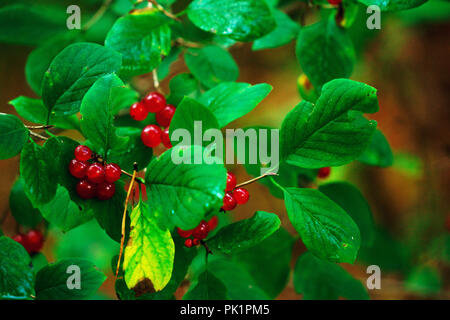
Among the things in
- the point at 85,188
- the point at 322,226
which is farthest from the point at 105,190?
the point at 322,226

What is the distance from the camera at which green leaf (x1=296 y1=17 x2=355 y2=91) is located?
57cm

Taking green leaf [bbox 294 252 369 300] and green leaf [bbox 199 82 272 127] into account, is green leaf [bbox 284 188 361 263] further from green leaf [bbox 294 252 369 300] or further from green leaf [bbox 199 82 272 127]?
green leaf [bbox 294 252 369 300]

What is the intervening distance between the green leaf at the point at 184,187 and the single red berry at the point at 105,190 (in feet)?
0.19

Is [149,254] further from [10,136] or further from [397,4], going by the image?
[397,4]

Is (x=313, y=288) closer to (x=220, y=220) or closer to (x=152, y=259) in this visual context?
(x=220, y=220)

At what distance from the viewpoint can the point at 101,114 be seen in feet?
1.32

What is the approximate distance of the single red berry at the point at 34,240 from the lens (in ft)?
2.11

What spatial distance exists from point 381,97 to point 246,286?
1503 millimetres

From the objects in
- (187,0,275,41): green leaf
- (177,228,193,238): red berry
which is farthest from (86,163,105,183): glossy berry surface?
(187,0,275,41): green leaf

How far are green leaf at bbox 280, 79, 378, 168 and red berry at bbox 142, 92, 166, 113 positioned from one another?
166 mm

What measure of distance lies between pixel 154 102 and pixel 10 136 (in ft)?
0.57

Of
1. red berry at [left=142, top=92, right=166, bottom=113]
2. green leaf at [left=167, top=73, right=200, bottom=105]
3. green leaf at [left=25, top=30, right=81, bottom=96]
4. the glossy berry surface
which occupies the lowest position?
the glossy berry surface

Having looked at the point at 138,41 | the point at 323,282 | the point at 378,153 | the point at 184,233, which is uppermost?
the point at 138,41

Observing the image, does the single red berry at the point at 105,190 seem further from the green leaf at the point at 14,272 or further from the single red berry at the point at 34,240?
the single red berry at the point at 34,240
